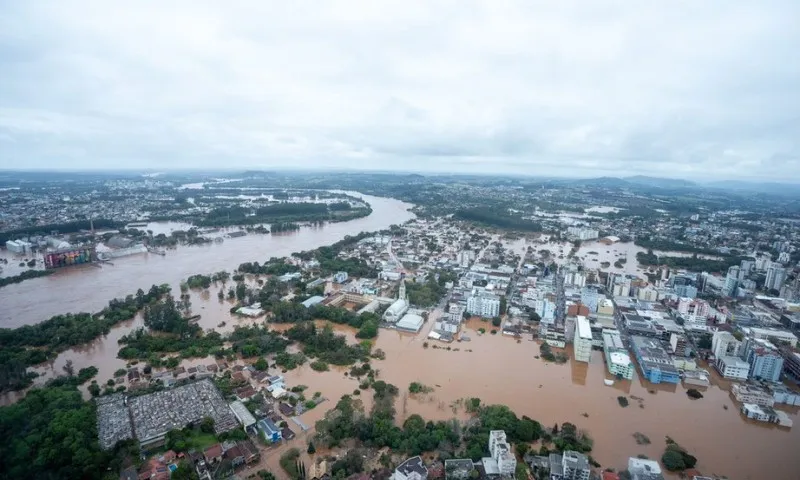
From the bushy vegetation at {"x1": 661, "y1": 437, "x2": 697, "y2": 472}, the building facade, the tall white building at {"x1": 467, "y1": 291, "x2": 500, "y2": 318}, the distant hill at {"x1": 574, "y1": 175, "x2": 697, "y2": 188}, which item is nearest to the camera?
the bushy vegetation at {"x1": 661, "y1": 437, "x2": 697, "y2": 472}

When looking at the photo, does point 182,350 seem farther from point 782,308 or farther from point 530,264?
point 782,308

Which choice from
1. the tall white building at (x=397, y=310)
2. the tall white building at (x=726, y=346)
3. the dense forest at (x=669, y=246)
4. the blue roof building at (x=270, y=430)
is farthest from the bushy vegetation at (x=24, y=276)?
the dense forest at (x=669, y=246)

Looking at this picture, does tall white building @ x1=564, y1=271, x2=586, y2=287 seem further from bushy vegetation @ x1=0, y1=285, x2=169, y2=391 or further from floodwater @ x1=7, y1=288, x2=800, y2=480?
bushy vegetation @ x1=0, y1=285, x2=169, y2=391

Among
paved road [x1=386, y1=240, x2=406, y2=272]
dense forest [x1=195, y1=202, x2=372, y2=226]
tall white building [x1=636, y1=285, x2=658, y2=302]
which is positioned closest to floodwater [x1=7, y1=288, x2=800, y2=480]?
tall white building [x1=636, y1=285, x2=658, y2=302]

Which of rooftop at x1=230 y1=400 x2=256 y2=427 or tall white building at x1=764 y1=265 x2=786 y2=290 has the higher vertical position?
tall white building at x1=764 y1=265 x2=786 y2=290

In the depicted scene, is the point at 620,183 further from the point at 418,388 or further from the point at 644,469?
the point at 644,469

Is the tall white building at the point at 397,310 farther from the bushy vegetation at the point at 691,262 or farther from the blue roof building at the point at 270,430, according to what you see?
the bushy vegetation at the point at 691,262

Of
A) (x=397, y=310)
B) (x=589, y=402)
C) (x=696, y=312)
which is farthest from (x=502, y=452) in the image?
(x=696, y=312)
